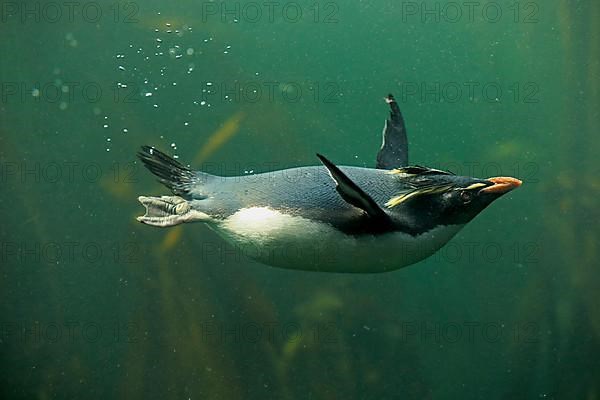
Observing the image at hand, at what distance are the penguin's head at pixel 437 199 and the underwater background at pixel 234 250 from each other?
1.66 m

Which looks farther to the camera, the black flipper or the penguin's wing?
the black flipper

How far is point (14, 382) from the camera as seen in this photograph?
125 inches

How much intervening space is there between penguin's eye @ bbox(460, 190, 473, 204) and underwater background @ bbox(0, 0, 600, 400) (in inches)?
69.1

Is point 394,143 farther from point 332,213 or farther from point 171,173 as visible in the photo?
point 171,173

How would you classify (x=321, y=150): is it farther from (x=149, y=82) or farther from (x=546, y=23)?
(x=546, y=23)

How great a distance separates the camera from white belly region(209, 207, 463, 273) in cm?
174

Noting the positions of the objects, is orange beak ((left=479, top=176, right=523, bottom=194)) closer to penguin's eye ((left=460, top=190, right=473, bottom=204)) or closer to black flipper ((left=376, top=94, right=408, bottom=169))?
penguin's eye ((left=460, top=190, right=473, bottom=204))

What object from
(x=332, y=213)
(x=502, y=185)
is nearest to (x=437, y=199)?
(x=502, y=185)

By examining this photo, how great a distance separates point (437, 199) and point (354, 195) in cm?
33

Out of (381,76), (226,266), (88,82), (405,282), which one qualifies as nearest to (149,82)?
(88,82)

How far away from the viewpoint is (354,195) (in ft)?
5.07

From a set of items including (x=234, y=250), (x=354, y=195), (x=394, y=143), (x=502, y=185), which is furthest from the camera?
(x=234, y=250)

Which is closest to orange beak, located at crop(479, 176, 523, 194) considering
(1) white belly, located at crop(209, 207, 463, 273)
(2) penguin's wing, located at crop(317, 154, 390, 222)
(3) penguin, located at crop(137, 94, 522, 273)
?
(3) penguin, located at crop(137, 94, 522, 273)

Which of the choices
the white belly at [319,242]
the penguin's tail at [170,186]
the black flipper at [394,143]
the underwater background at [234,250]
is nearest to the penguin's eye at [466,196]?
the white belly at [319,242]
